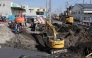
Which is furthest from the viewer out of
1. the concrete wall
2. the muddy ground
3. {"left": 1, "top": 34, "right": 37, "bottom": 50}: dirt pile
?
the concrete wall

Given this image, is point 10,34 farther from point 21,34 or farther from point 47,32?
point 47,32

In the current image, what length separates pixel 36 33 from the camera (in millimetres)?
34219

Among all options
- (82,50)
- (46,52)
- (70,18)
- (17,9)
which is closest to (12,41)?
(46,52)

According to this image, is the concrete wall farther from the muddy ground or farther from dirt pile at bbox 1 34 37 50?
dirt pile at bbox 1 34 37 50

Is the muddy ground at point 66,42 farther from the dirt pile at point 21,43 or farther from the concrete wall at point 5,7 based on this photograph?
the concrete wall at point 5,7

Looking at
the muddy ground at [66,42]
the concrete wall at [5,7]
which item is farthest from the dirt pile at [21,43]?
the concrete wall at [5,7]

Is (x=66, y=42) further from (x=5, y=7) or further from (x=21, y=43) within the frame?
(x=5, y=7)

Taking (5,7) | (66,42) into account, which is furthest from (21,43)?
(5,7)

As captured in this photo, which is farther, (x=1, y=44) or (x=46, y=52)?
(x=1, y=44)

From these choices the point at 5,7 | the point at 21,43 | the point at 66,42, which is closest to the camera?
the point at 21,43

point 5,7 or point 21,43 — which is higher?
point 5,7

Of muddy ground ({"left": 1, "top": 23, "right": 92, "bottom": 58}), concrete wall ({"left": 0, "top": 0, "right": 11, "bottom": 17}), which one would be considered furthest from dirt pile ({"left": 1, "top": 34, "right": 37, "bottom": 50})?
concrete wall ({"left": 0, "top": 0, "right": 11, "bottom": 17})

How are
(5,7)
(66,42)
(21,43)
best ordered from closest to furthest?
(21,43) < (66,42) < (5,7)

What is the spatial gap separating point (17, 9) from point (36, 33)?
1673 inches
